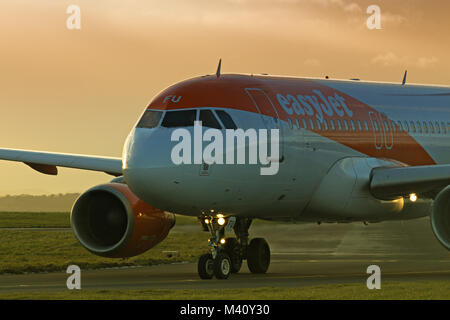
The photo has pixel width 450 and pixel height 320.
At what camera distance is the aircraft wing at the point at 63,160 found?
28.1 meters

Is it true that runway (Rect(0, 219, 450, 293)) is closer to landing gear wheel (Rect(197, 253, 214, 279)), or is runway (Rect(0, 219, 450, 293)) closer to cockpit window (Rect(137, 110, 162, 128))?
landing gear wheel (Rect(197, 253, 214, 279))

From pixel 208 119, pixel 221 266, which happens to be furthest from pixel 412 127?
pixel 208 119

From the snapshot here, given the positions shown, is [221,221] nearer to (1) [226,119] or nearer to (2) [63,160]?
(1) [226,119]

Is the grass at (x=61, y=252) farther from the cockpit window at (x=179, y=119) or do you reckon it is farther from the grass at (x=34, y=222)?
the grass at (x=34, y=222)

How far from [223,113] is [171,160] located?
1.82 m

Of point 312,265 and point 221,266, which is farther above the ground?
point 221,266

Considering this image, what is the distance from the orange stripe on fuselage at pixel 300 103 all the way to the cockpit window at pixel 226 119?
0.75 feet

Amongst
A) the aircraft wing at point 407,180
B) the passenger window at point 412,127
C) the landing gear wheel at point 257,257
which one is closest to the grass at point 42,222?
the passenger window at point 412,127

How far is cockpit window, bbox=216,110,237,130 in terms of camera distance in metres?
22.5

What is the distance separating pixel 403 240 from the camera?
39250mm

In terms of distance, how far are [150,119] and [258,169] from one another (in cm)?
246

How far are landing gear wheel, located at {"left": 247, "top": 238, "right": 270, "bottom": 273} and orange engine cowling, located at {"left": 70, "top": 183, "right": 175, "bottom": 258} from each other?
6.59 feet

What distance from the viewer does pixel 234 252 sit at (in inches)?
1030
